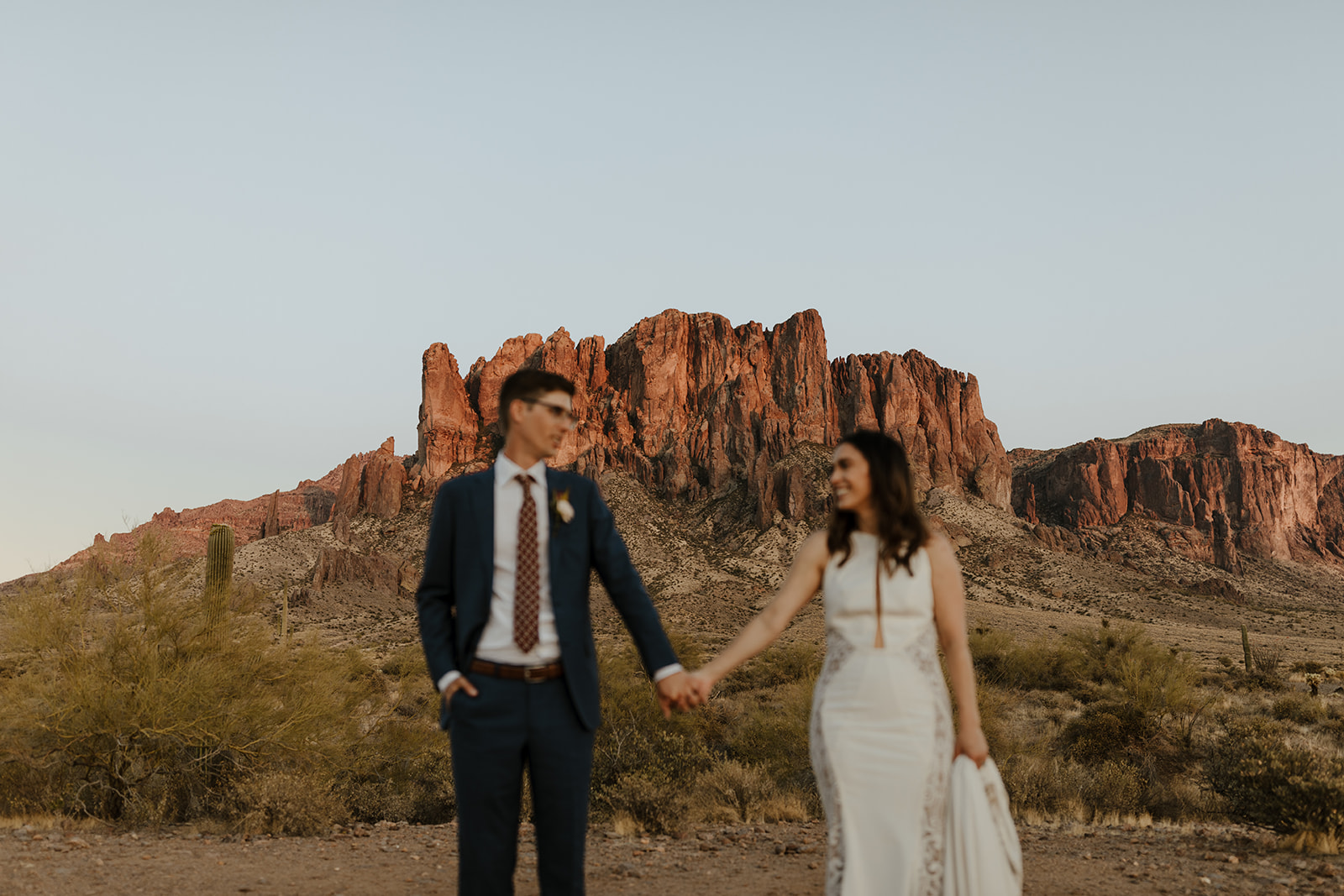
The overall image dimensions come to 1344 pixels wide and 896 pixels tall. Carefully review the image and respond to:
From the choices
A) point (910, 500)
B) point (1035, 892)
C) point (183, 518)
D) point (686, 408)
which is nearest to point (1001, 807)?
point (910, 500)

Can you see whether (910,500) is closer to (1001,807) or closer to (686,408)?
(1001,807)

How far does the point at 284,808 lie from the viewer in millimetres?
8070

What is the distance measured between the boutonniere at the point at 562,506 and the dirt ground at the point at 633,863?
3.73 m

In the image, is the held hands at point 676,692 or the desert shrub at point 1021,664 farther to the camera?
the desert shrub at point 1021,664

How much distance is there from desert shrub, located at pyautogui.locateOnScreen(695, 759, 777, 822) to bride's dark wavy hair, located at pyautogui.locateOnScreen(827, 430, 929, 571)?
20.8ft

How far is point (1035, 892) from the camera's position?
5.58 m

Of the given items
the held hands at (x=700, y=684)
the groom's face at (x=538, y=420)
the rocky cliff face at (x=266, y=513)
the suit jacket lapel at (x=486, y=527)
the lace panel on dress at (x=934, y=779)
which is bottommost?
the lace panel on dress at (x=934, y=779)

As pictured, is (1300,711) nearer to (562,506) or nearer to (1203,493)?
(562,506)

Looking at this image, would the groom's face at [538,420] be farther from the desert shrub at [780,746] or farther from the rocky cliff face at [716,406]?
the rocky cliff face at [716,406]

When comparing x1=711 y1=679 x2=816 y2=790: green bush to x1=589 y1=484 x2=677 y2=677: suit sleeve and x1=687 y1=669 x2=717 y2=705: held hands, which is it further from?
x1=589 y1=484 x2=677 y2=677: suit sleeve

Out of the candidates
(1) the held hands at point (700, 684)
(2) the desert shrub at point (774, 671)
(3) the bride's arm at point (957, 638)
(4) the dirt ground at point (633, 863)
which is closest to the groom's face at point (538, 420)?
(1) the held hands at point (700, 684)

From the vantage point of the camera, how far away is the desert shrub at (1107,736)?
15078 mm

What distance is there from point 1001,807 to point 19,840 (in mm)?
7935

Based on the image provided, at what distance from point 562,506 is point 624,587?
1.29 feet
